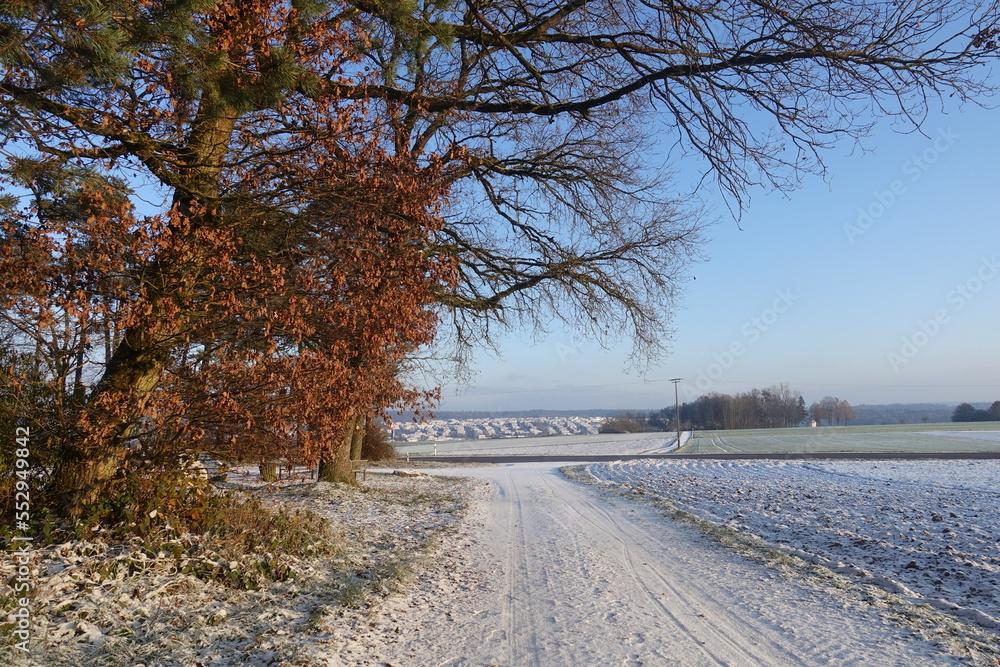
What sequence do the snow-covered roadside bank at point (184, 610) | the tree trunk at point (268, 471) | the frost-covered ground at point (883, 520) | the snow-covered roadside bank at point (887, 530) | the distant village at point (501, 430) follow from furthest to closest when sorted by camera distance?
the distant village at point (501, 430), the tree trunk at point (268, 471), the frost-covered ground at point (883, 520), the snow-covered roadside bank at point (887, 530), the snow-covered roadside bank at point (184, 610)

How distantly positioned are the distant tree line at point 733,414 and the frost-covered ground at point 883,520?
7574cm

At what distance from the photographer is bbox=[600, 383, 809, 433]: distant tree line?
310 ft

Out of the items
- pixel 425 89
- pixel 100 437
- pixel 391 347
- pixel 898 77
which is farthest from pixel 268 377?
pixel 898 77

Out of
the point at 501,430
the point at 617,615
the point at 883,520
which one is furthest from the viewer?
the point at 501,430

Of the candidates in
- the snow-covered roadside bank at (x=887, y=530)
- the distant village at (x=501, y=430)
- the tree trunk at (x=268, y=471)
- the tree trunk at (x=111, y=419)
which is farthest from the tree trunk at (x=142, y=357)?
the distant village at (x=501, y=430)

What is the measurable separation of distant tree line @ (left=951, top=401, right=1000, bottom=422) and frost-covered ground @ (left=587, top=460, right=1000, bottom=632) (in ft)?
313

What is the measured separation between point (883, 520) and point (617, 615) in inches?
274

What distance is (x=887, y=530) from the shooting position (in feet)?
28.9

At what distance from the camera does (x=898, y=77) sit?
6.63 m

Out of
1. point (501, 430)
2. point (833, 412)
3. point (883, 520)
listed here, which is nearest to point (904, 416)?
point (833, 412)

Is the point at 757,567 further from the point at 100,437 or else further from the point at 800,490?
the point at 800,490

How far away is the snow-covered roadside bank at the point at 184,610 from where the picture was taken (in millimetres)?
4047
